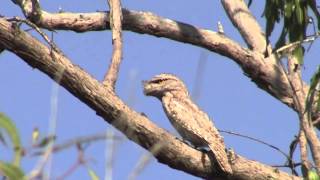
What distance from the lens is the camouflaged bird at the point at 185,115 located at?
469cm

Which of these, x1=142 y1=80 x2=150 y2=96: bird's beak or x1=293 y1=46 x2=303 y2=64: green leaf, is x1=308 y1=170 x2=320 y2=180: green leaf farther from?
x1=142 y1=80 x2=150 y2=96: bird's beak

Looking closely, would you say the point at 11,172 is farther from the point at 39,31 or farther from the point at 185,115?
the point at 185,115

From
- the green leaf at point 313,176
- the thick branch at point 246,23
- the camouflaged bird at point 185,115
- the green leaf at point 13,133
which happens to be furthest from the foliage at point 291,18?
the green leaf at point 13,133

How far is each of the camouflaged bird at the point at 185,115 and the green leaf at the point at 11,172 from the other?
2741 millimetres

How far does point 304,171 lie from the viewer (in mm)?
4363

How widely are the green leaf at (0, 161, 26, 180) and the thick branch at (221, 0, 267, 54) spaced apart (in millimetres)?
5419

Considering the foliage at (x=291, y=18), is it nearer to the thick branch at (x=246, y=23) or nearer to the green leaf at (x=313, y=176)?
the thick branch at (x=246, y=23)

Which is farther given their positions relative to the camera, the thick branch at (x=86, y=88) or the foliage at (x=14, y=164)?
the thick branch at (x=86, y=88)

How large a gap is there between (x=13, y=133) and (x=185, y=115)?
361 centimetres

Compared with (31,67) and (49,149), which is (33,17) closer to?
(31,67)

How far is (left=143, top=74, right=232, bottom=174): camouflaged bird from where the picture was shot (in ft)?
15.4

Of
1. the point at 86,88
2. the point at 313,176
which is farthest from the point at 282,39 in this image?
the point at 86,88

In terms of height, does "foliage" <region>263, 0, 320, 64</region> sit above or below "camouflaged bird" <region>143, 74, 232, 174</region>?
above

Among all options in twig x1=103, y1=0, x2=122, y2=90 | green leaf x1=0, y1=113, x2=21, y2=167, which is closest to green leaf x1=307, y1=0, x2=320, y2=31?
twig x1=103, y1=0, x2=122, y2=90
